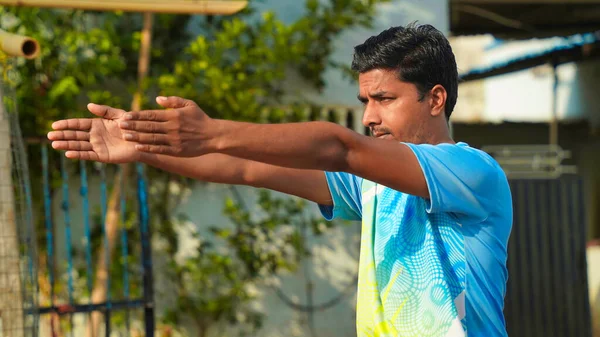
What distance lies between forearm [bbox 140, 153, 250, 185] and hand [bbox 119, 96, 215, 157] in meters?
0.59

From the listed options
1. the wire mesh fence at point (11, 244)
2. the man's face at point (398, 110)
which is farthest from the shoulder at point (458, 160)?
the wire mesh fence at point (11, 244)

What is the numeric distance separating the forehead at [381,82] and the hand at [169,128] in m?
0.63

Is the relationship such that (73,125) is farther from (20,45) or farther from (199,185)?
(199,185)

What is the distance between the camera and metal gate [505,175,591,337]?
6992 millimetres

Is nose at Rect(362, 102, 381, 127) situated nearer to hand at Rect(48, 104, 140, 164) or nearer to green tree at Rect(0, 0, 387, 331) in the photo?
hand at Rect(48, 104, 140, 164)

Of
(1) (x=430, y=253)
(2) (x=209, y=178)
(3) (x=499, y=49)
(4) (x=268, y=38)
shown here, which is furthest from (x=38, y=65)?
(3) (x=499, y=49)

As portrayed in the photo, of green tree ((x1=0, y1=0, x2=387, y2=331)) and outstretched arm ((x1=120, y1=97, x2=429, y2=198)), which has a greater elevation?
green tree ((x1=0, y1=0, x2=387, y2=331))

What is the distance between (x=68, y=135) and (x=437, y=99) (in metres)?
0.86

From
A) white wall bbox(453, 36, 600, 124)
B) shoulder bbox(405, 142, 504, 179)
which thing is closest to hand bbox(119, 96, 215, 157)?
shoulder bbox(405, 142, 504, 179)

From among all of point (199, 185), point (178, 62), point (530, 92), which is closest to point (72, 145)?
point (178, 62)

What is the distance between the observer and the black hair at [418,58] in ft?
6.75

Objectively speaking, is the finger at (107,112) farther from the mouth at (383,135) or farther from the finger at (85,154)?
the mouth at (383,135)

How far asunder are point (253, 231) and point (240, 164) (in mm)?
3811

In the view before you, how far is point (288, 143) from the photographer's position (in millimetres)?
1625
